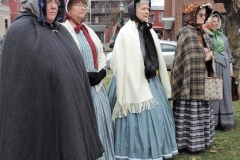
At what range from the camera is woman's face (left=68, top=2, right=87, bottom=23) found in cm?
334

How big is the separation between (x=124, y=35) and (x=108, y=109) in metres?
0.85

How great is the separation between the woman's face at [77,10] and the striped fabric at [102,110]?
18 centimetres

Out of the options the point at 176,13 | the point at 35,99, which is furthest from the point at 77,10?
the point at 176,13

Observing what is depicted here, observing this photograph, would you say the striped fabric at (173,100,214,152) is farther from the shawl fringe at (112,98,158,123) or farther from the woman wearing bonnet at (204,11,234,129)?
the woman wearing bonnet at (204,11,234,129)

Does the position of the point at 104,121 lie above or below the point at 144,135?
above

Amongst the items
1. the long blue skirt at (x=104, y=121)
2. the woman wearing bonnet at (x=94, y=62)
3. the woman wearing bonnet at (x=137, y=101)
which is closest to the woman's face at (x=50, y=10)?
the woman wearing bonnet at (x=94, y=62)

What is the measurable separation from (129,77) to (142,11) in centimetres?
80

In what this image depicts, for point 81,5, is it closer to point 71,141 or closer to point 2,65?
point 2,65

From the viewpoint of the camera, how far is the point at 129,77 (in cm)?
362

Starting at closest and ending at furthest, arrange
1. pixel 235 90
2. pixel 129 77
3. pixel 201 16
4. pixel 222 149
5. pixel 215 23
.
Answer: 1. pixel 129 77
2. pixel 201 16
3. pixel 222 149
4. pixel 215 23
5. pixel 235 90

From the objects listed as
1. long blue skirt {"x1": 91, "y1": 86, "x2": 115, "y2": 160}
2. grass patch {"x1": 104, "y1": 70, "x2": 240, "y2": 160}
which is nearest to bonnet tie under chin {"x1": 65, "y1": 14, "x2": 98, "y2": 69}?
long blue skirt {"x1": 91, "y1": 86, "x2": 115, "y2": 160}

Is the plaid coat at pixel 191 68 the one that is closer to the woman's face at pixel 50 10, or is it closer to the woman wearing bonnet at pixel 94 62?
the woman wearing bonnet at pixel 94 62

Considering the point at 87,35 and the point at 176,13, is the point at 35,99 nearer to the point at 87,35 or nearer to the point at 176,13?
the point at 87,35

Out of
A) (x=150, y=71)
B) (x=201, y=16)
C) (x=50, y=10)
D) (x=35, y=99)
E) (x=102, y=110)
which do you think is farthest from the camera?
(x=201, y=16)
